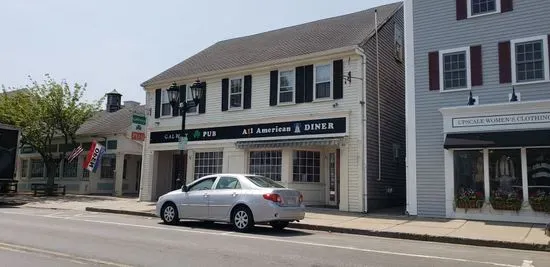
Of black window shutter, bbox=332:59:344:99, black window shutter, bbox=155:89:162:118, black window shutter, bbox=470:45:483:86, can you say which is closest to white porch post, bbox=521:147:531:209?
black window shutter, bbox=470:45:483:86

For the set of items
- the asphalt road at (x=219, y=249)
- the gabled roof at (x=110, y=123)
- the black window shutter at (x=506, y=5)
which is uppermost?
the black window shutter at (x=506, y=5)

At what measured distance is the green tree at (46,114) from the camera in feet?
94.8

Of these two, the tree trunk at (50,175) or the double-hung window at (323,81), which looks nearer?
the double-hung window at (323,81)

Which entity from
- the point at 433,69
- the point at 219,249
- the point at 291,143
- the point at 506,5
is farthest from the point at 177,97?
the point at 506,5

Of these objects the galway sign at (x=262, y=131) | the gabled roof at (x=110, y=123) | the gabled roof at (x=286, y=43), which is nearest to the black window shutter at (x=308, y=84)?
the gabled roof at (x=286, y=43)

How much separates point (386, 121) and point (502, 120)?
18.5 feet

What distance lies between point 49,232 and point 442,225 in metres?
10.5

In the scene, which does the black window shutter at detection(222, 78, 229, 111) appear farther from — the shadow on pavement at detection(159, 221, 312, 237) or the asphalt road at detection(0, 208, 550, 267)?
the asphalt road at detection(0, 208, 550, 267)

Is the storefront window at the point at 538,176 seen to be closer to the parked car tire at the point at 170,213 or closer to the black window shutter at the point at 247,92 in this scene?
the parked car tire at the point at 170,213

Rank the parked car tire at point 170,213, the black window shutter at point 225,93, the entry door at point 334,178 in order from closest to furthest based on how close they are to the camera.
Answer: the parked car tire at point 170,213
the entry door at point 334,178
the black window shutter at point 225,93

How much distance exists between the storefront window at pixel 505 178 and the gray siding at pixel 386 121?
439 centimetres

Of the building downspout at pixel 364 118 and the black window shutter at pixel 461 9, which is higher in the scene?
the black window shutter at pixel 461 9

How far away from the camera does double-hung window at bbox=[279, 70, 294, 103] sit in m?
20.8

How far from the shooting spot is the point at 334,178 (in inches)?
810
